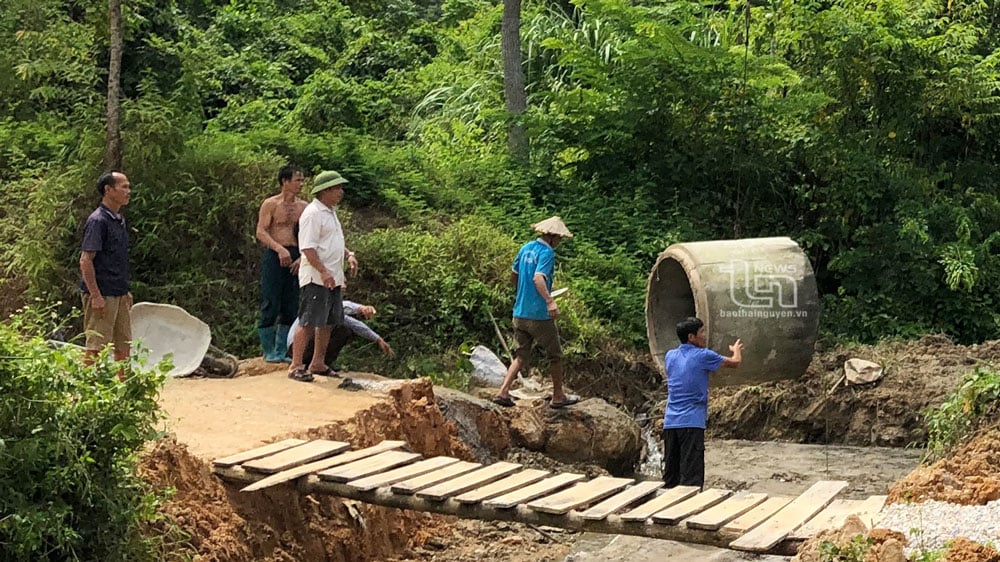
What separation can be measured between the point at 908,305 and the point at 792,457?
434cm

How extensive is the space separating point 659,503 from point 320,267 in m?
3.30

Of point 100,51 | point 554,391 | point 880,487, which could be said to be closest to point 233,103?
point 100,51

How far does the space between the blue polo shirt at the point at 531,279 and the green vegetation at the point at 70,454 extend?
14.3 feet

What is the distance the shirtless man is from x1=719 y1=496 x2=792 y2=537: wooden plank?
443cm

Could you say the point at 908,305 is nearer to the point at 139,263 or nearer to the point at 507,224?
the point at 507,224

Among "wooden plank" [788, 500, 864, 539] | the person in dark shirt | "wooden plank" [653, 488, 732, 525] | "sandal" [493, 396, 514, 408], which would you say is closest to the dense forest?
"sandal" [493, 396, 514, 408]

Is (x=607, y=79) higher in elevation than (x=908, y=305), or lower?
higher

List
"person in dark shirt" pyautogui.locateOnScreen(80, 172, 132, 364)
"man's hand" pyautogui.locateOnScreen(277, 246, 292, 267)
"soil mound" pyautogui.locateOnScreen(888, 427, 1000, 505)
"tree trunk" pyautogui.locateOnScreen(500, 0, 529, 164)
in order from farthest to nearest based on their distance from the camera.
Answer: "tree trunk" pyautogui.locateOnScreen(500, 0, 529, 164) → "man's hand" pyautogui.locateOnScreen(277, 246, 292, 267) → "person in dark shirt" pyautogui.locateOnScreen(80, 172, 132, 364) → "soil mound" pyautogui.locateOnScreen(888, 427, 1000, 505)

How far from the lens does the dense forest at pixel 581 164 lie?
1201cm

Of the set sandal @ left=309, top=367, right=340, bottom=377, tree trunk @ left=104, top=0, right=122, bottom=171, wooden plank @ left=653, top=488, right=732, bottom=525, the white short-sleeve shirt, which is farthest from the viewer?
tree trunk @ left=104, top=0, right=122, bottom=171

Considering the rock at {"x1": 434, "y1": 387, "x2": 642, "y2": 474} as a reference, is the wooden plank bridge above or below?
above

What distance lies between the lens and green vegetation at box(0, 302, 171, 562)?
16.0 feet

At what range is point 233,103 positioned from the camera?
17.5m

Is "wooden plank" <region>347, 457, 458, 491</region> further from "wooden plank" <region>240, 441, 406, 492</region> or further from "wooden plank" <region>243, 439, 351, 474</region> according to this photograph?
"wooden plank" <region>243, 439, 351, 474</region>
